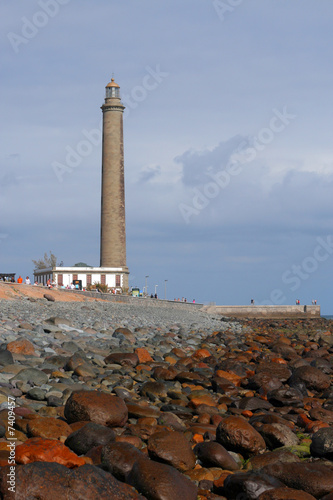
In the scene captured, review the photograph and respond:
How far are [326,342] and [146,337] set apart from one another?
597 centimetres

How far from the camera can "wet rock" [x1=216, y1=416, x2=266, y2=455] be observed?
6559mm

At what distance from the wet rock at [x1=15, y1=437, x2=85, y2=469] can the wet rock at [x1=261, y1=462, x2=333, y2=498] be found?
5.89 feet

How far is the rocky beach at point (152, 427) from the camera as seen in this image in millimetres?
4879

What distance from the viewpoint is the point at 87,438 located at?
5891 millimetres

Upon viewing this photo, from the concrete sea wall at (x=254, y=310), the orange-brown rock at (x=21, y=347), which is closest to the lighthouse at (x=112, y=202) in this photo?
the concrete sea wall at (x=254, y=310)

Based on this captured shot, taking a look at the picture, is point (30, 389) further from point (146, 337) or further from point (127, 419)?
point (146, 337)

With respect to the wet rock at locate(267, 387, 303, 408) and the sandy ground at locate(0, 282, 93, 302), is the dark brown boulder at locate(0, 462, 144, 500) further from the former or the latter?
the sandy ground at locate(0, 282, 93, 302)

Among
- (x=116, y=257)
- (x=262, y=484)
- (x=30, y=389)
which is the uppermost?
(x=116, y=257)

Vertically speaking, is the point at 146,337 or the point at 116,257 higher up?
the point at 116,257

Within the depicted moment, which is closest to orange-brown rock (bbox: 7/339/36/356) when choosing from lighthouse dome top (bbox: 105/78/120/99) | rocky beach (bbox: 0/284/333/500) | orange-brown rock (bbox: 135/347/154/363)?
rocky beach (bbox: 0/284/333/500)

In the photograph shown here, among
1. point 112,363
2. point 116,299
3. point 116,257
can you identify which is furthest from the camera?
point 116,257

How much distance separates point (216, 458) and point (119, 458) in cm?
118

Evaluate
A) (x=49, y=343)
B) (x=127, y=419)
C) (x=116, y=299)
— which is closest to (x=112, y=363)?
(x=49, y=343)

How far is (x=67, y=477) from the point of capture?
14.9 ft
